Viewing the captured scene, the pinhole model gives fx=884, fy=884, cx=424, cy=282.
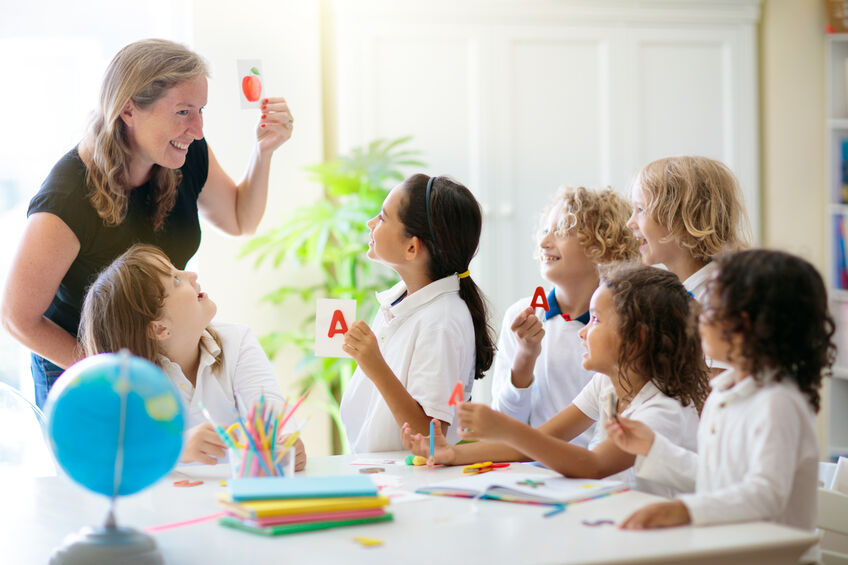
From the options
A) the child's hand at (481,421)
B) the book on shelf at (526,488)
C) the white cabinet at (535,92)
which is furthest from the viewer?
the white cabinet at (535,92)

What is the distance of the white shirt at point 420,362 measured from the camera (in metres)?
1.96

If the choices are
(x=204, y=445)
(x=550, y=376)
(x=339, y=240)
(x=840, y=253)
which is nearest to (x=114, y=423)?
(x=204, y=445)

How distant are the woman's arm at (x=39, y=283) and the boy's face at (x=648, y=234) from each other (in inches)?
53.2

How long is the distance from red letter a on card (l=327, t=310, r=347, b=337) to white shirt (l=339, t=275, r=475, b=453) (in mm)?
183

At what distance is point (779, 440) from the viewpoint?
130 centimetres

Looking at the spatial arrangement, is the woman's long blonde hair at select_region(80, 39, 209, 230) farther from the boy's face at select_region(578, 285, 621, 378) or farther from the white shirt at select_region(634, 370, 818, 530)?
the white shirt at select_region(634, 370, 818, 530)

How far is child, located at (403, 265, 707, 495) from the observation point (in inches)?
63.1

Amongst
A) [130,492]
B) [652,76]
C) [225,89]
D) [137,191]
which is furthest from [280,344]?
[130,492]

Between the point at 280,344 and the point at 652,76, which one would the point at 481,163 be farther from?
the point at 280,344

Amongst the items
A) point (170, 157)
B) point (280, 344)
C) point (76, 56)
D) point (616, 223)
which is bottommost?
point (280, 344)

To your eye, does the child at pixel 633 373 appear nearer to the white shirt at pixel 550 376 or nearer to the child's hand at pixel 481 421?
the child's hand at pixel 481 421

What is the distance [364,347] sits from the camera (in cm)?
189

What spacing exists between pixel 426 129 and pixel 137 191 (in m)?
1.76

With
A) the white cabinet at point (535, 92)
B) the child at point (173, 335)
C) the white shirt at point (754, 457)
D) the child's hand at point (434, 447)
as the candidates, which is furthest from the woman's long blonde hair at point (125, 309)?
the white cabinet at point (535, 92)
